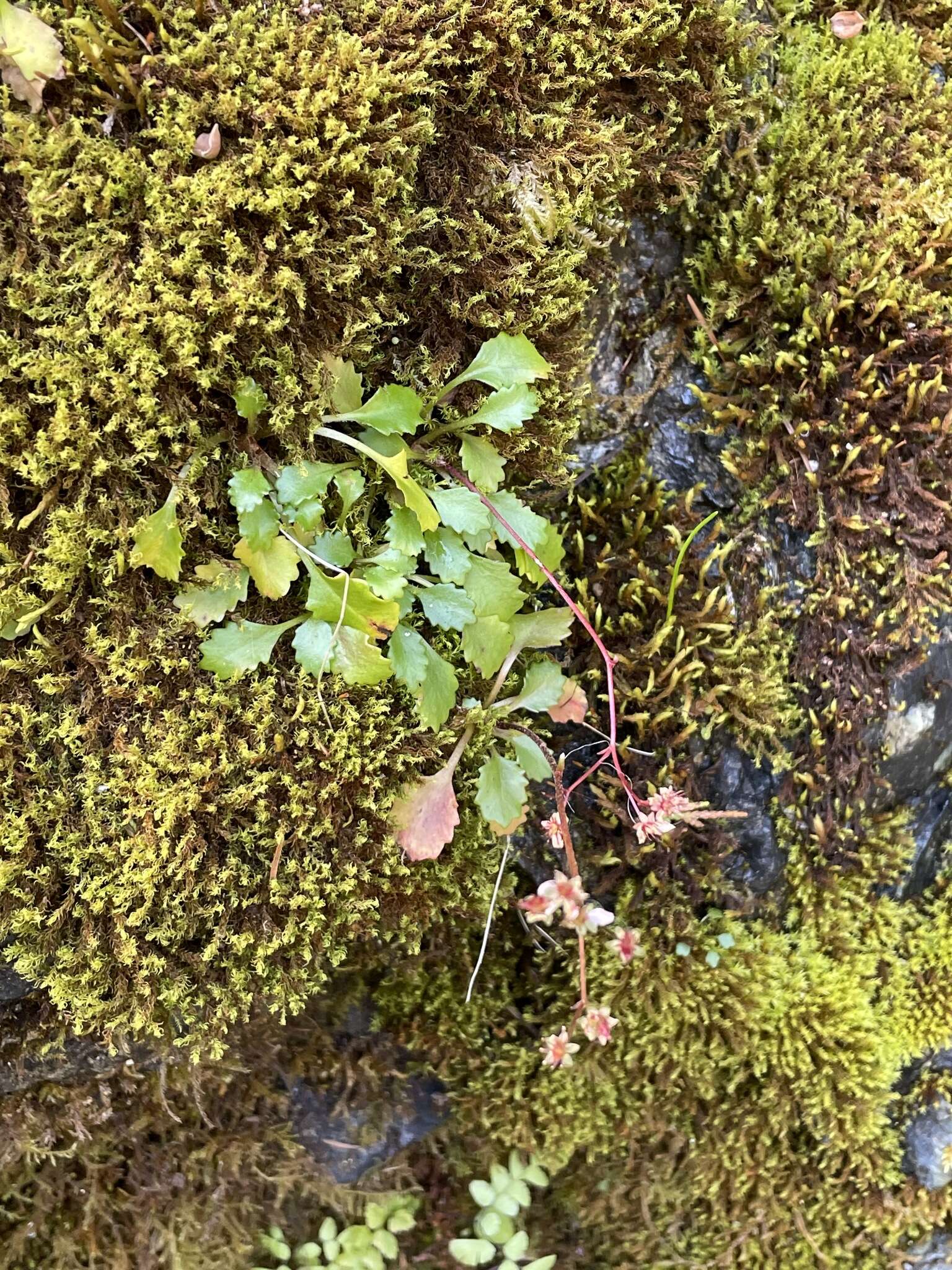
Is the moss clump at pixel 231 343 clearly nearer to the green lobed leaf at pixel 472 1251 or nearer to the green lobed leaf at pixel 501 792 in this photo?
the green lobed leaf at pixel 501 792

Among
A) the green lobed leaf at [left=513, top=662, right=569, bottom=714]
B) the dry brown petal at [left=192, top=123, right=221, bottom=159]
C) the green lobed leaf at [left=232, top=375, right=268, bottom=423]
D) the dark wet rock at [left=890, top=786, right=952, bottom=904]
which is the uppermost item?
the dry brown petal at [left=192, top=123, right=221, bottom=159]

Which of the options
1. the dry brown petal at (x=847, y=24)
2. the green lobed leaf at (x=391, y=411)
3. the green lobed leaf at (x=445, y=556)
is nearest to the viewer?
the green lobed leaf at (x=391, y=411)

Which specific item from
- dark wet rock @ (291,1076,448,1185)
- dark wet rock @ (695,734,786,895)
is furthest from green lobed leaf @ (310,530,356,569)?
dark wet rock @ (291,1076,448,1185)

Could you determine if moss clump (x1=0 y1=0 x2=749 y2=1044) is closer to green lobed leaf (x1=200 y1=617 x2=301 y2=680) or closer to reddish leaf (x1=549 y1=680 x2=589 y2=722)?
green lobed leaf (x1=200 y1=617 x2=301 y2=680)

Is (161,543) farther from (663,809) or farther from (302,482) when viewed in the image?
(663,809)

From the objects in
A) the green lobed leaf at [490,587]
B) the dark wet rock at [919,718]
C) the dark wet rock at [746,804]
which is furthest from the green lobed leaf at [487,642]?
the dark wet rock at [919,718]

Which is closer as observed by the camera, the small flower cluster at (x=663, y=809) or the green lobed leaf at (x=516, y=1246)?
the small flower cluster at (x=663, y=809)

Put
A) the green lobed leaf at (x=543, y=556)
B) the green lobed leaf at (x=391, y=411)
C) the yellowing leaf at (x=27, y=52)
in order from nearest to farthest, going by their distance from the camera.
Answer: the yellowing leaf at (x=27, y=52) → the green lobed leaf at (x=391, y=411) → the green lobed leaf at (x=543, y=556)
